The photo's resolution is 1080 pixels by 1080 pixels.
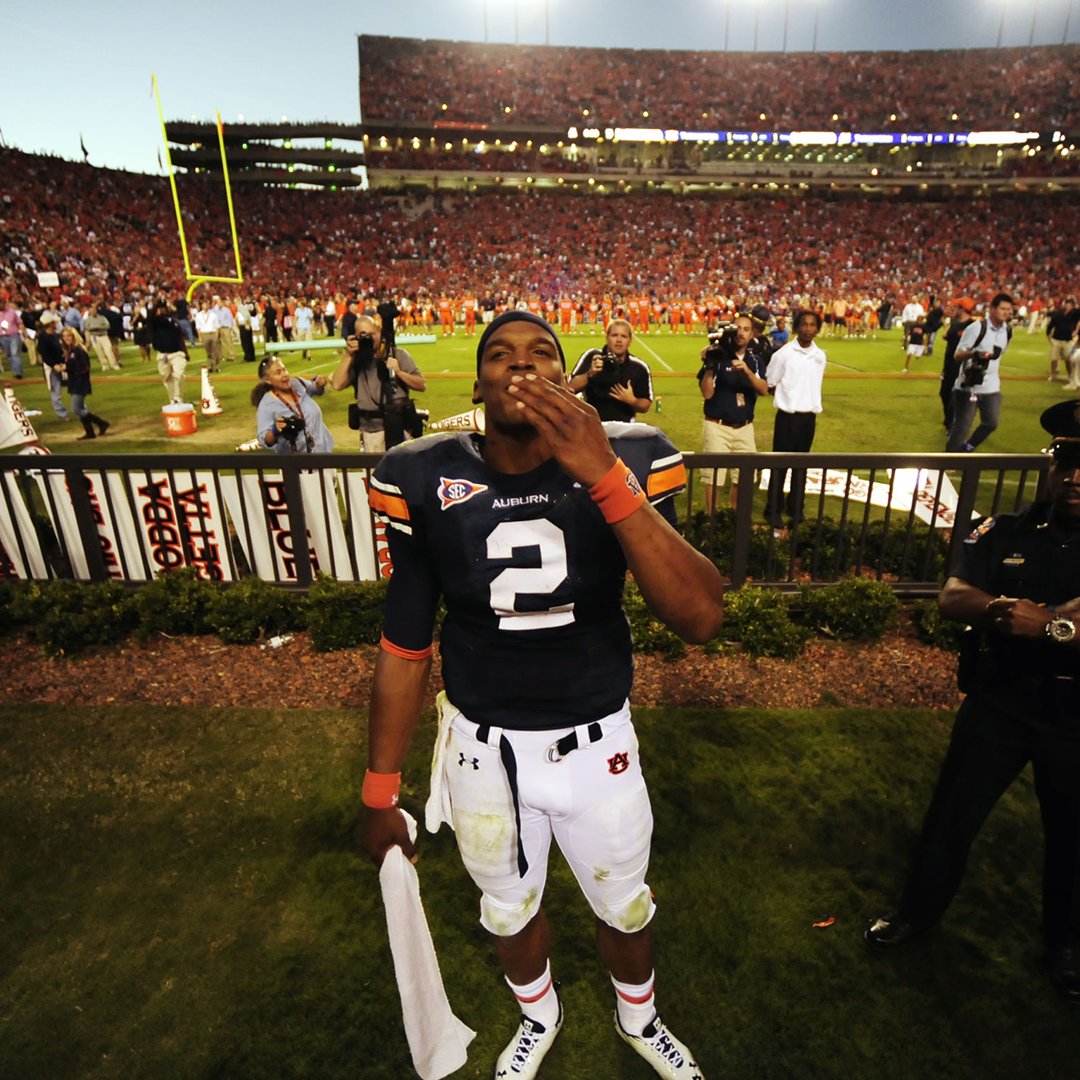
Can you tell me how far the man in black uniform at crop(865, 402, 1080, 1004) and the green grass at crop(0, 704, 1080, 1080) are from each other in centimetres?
41

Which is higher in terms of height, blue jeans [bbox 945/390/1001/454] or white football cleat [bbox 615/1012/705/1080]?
blue jeans [bbox 945/390/1001/454]

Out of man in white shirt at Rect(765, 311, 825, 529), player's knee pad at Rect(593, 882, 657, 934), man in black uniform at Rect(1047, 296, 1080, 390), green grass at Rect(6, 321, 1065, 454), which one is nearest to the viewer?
player's knee pad at Rect(593, 882, 657, 934)

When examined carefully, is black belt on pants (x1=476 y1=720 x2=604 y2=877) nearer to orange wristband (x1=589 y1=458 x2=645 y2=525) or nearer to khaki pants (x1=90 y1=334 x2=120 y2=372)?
orange wristband (x1=589 y1=458 x2=645 y2=525)

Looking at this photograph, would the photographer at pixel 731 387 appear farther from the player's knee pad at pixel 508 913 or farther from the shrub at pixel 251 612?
the player's knee pad at pixel 508 913

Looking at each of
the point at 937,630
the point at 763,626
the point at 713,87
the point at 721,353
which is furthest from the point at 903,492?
the point at 713,87

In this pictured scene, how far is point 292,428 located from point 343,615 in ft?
7.05

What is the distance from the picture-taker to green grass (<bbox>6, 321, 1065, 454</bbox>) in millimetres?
11555

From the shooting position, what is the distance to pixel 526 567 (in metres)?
1.85

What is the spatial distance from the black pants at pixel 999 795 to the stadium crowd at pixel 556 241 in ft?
121

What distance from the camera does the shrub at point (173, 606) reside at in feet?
18.2

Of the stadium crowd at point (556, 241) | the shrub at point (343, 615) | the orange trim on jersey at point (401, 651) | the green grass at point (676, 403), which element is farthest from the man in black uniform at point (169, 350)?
the stadium crowd at point (556, 241)

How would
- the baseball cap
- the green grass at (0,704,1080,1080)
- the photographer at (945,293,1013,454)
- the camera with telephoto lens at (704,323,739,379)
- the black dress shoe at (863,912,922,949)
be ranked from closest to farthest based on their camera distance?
1. the baseball cap
2. the green grass at (0,704,1080,1080)
3. the black dress shoe at (863,912,922,949)
4. the camera with telephoto lens at (704,323,739,379)
5. the photographer at (945,293,1013,454)

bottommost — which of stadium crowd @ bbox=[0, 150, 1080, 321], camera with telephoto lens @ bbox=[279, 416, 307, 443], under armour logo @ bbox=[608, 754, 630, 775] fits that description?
under armour logo @ bbox=[608, 754, 630, 775]

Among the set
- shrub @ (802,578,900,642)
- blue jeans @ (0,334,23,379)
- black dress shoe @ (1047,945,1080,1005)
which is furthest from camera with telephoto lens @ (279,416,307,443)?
blue jeans @ (0,334,23,379)
